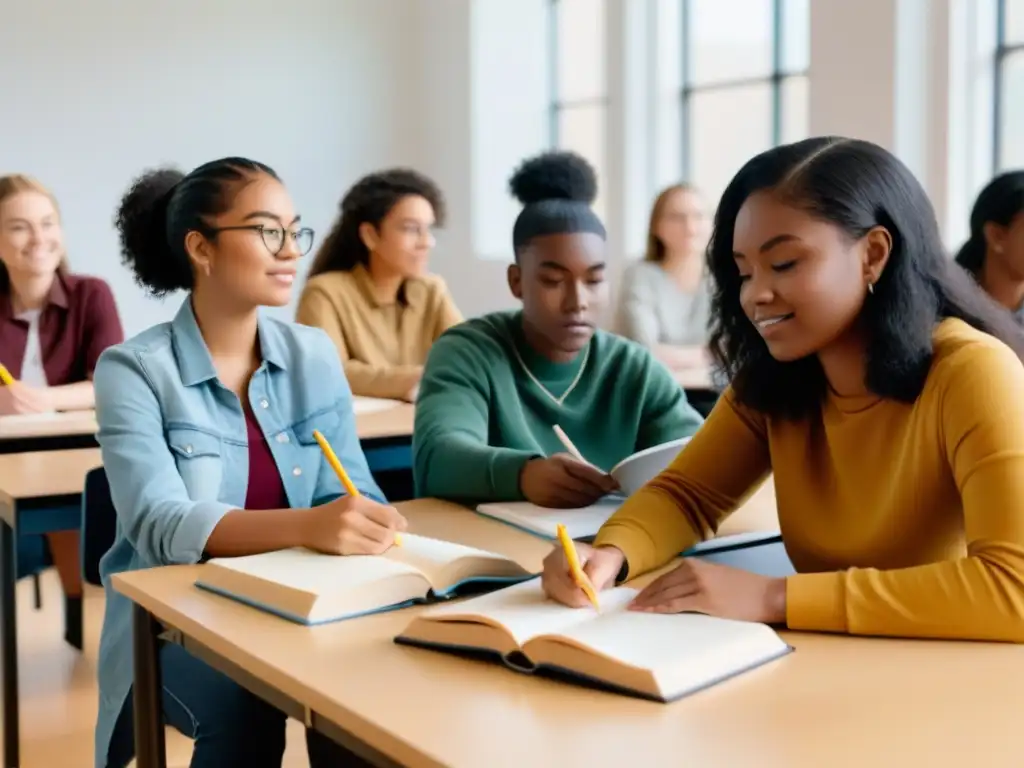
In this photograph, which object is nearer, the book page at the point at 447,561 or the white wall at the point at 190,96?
the book page at the point at 447,561

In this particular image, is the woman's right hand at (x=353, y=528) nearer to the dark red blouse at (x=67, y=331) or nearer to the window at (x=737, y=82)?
the dark red blouse at (x=67, y=331)

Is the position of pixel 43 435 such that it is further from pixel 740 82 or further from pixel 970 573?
pixel 740 82

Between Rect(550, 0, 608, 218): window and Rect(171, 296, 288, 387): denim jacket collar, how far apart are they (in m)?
4.44

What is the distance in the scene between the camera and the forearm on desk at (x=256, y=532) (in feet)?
5.17

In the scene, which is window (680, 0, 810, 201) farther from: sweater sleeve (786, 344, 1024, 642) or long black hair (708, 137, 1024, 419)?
sweater sleeve (786, 344, 1024, 642)

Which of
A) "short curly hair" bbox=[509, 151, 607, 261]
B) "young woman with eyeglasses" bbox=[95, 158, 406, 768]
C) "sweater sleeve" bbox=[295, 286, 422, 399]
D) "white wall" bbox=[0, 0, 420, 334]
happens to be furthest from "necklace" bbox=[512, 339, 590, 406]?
"white wall" bbox=[0, 0, 420, 334]

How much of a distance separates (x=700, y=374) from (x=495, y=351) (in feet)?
6.14

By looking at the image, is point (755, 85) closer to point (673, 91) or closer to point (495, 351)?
point (673, 91)

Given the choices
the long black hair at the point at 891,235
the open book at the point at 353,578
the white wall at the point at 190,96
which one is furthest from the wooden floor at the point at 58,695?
the white wall at the point at 190,96

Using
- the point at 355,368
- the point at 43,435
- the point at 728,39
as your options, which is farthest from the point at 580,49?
the point at 43,435

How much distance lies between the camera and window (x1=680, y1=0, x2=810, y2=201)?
5.42 metres

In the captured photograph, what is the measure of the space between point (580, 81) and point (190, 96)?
2021 mm

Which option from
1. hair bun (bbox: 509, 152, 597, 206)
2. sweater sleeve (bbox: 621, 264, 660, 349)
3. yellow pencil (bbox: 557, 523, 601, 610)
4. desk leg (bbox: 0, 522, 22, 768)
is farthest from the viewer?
sweater sleeve (bbox: 621, 264, 660, 349)

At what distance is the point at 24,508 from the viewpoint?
2215 millimetres
